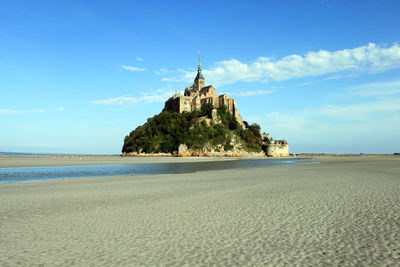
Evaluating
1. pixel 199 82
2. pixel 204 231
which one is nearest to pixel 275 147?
pixel 199 82

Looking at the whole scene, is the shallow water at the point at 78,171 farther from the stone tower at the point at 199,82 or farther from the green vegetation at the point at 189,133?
the stone tower at the point at 199,82

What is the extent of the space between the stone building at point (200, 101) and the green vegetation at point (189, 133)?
2653 millimetres

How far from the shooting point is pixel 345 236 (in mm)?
5926

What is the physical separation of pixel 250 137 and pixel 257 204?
87.2 m

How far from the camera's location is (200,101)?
95.8 meters

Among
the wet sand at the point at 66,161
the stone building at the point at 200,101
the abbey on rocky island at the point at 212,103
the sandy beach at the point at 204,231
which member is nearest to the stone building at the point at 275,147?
the abbey on rocky island at the point at 212,103

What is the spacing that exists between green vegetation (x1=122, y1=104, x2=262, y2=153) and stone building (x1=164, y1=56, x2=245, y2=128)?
104 inches

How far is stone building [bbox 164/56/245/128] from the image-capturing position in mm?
94312

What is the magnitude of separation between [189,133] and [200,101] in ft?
53.7

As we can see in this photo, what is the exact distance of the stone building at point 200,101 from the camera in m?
94.3

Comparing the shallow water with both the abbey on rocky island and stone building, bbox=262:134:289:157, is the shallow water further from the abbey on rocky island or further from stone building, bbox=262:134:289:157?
stone building, bbox=262:134:289:157

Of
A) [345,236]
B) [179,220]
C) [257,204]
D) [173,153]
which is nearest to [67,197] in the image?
[179,220]

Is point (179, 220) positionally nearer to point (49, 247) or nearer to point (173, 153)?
point (49, 247)

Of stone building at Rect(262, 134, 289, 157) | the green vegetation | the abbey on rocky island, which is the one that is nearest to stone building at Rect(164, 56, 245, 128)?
the abbey on rocky island
